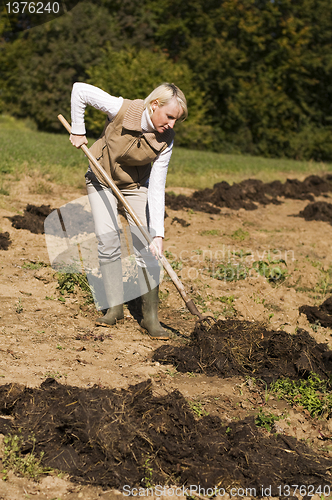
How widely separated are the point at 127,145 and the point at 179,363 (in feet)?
6.02

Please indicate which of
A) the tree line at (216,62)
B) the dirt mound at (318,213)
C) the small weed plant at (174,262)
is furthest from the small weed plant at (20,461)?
the tree line at (216,62)

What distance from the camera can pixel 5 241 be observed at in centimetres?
592

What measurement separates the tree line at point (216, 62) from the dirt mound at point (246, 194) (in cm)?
1725

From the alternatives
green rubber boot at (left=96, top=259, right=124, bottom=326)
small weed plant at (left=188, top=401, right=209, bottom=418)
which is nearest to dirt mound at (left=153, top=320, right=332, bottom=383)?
small weed plant at (left=188, top=401, right=209, bottom=418)

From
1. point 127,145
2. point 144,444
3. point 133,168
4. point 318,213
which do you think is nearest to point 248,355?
point 144,444

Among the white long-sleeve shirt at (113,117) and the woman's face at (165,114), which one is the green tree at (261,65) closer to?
the white long-sleeve shirt at (113,117)

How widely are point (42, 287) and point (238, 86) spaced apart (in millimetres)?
31539

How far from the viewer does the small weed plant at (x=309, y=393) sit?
12.0 feet

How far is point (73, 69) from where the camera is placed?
97.0 ft

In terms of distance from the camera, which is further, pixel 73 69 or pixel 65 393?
pixel 73 69

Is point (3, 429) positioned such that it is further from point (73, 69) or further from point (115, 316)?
point (73, 69)

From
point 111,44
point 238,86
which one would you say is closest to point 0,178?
point 111,44

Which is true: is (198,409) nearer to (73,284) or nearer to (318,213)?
(73,284)

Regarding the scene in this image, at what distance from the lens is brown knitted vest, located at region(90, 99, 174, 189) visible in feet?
12.7
